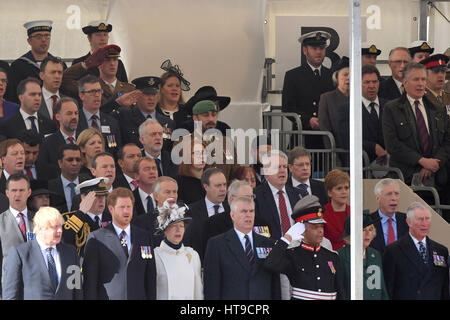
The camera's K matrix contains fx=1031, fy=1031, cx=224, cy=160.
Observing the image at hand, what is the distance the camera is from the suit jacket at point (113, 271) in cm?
856

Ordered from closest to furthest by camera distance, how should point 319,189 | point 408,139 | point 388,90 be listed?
point 319,189
point 408,139
point 388,90

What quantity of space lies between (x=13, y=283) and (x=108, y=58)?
2.44 meters

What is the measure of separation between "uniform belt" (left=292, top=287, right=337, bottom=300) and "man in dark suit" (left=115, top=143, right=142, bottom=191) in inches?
67.8

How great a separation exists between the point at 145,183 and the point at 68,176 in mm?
681

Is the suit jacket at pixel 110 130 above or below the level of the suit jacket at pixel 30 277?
above

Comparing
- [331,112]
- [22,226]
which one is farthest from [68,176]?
[331,112]

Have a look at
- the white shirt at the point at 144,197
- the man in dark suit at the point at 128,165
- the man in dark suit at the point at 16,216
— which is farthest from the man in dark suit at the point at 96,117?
the man in dark suit at the point at 16,216

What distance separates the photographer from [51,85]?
9375 mm

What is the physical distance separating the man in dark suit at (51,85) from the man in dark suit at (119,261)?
112 cm

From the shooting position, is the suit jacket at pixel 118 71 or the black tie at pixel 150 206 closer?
the black tie at pixel 150 206

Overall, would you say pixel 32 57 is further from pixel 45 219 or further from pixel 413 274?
pixel 413 274

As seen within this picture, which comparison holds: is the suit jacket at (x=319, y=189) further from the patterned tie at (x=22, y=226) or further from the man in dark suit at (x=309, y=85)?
the patterned tie at (x=22, y=226)

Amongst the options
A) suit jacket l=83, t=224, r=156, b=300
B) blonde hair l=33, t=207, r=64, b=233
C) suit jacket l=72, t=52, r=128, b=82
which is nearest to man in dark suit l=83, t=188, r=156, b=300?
suit jacket l=83, t=224, r=156, b=300

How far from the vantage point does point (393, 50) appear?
1058cm
